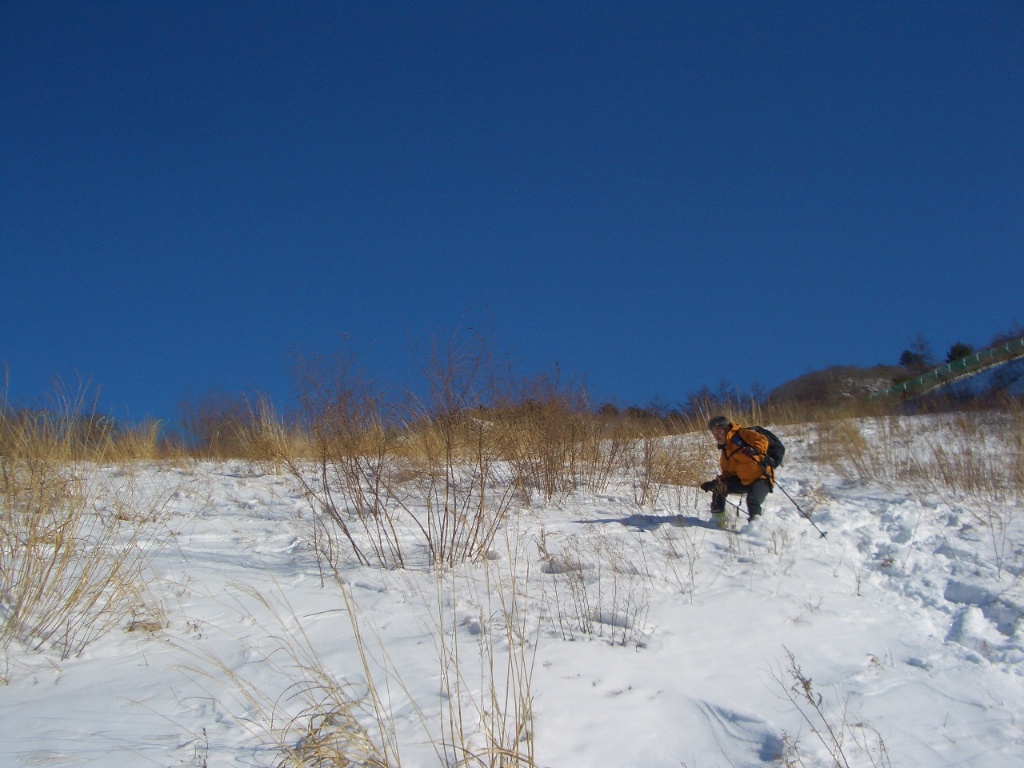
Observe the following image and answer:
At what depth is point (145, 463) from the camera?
23.9 feet

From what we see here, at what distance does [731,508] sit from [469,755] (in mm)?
4895

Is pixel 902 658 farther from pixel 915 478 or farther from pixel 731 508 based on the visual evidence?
pixel 915 478

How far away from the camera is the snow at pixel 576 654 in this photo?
6.97 feet

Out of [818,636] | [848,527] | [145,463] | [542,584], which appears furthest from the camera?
[145,463]

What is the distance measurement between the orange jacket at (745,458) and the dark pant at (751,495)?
4 cm

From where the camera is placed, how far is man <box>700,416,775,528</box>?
5.55 metres

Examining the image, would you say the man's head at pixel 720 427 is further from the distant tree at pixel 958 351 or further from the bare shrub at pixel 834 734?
A: the distant tree at pixel 958 351

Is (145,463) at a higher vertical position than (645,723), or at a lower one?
higher

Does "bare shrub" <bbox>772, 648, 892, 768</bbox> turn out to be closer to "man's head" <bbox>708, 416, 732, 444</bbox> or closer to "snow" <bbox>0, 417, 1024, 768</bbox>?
"snow" <bbox>0, 417, 1024, 768</bbox>

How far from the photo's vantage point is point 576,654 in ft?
9.16

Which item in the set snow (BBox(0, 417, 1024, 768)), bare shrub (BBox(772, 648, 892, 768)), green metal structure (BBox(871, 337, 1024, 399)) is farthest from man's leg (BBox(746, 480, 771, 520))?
green metal structure (BBox(871, 337, 1024, 399))

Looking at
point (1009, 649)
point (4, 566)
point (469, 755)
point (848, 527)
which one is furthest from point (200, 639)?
point (848, 527)

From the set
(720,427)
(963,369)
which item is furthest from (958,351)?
(720,427)

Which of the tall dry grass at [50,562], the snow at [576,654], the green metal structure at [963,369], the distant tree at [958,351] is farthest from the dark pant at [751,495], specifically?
the distant tree at [958,351]
